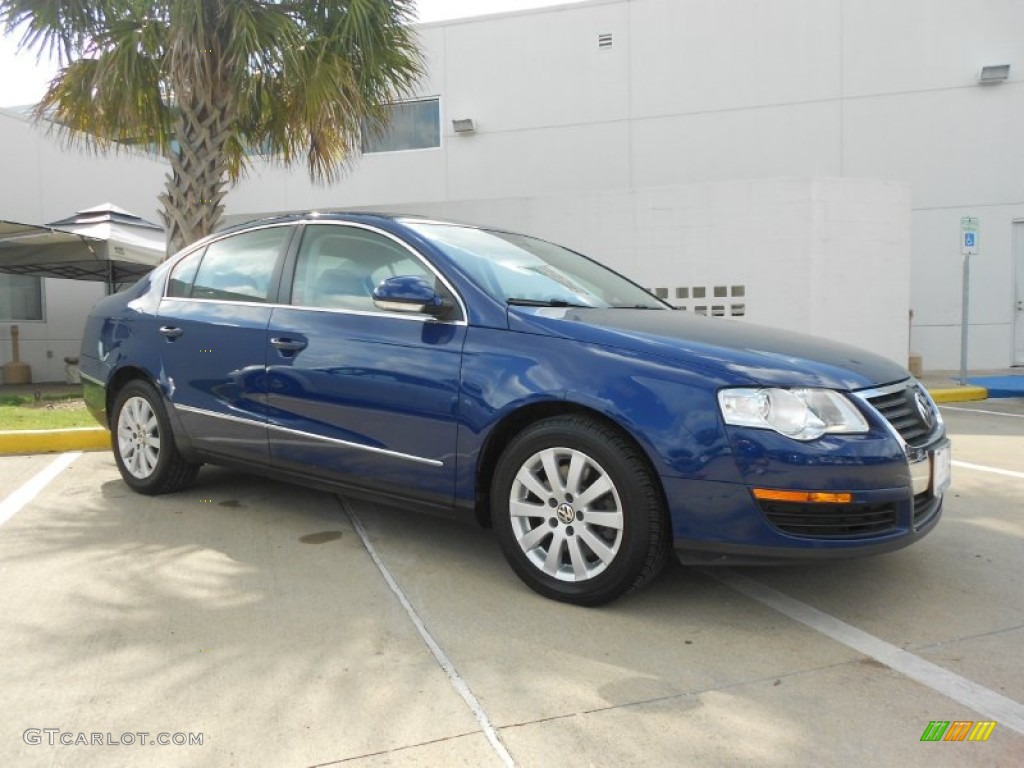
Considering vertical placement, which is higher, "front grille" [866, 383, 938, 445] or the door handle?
the door handle

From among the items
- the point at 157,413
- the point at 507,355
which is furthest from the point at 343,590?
the point at 157,413

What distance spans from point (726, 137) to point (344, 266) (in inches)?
454

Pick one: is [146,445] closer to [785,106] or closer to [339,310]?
[339,310]

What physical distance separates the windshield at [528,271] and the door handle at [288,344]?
2.66ft

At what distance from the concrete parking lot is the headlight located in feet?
2.62

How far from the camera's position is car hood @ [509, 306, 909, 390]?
2971 mm

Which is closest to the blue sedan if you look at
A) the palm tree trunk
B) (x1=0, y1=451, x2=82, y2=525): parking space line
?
(x1=0, y1=451, x2=82, y2=525): parking space line

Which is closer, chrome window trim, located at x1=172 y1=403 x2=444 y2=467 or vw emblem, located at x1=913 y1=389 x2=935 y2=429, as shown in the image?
vw emblem, located at x1=913 y1=389 x2=935 y2=429

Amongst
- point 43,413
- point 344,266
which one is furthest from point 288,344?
point 43,413

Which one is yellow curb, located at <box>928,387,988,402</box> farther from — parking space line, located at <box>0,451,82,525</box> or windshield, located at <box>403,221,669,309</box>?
parking space line, located at <box>0,451,82,525</box>

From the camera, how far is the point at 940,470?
3316mm

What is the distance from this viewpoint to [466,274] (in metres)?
3.61

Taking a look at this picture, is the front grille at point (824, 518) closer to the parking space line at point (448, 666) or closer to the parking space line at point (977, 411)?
the parking space line at point (448, 666)

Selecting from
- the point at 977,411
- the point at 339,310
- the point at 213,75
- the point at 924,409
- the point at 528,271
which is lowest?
the point at 977,411
